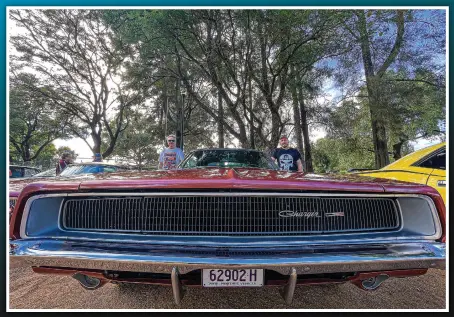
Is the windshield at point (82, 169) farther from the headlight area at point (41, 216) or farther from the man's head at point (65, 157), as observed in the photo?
the headlight area at point (41, 216)

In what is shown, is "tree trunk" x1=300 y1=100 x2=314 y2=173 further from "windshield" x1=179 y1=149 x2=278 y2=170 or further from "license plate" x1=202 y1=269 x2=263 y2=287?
"license plate" x1=202 y1=269 x2=263 y2=287

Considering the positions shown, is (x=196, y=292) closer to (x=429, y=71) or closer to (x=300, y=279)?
(x=300, y=279)

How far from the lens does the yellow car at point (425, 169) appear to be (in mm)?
4004

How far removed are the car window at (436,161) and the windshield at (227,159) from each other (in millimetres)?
2260

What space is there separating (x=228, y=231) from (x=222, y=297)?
79 cm

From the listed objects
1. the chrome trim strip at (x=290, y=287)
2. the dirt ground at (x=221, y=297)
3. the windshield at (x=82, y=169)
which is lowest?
the dirt ground at (x=221, y=297)

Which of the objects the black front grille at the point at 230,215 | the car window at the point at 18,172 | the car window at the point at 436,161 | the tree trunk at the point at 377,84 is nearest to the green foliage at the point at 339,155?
the tree trunk at the point at 377,84

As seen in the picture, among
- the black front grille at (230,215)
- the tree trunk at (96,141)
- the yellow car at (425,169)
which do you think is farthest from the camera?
the tree trunk at (96,141)

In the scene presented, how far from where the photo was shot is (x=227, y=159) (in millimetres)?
3869

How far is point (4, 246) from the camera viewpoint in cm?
231

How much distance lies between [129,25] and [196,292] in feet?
31.3

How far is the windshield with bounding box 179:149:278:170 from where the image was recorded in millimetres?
3725

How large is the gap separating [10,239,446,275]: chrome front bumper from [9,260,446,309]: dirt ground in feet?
2.65

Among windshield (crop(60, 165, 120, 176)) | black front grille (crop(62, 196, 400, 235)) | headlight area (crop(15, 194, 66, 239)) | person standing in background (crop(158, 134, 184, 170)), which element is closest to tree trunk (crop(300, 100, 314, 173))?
person standing in background (crop(158, 134, 184, 170))
